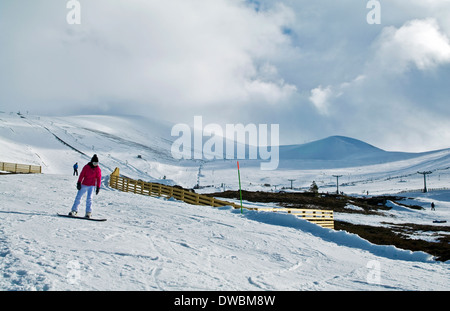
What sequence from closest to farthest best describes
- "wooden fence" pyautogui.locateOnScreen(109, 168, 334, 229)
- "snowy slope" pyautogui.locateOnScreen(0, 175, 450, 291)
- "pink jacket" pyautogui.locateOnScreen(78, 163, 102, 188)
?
"snowy slope" pyautogui.locateOnScreen(0, 175, 450, 291) < "pink jacket" pyautogui.locateOnScreen(78, 163, 102, 188) < "wooden fence" pyautogui.locateOnScreen(109, 168, 334, 229)

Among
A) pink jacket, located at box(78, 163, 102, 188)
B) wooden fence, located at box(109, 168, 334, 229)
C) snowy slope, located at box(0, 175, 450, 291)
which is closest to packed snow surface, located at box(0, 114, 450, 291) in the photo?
snowy slope, located at box(0, 175, 450, 291)

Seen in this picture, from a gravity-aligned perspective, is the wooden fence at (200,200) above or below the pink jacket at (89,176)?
below

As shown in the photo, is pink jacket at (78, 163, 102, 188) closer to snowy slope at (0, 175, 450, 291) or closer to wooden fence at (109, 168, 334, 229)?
snowy slope at (0, 175, 450, 291)

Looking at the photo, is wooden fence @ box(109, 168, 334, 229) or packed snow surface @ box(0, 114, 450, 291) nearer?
packed snow surface @ box(0, 114, 450, 291)

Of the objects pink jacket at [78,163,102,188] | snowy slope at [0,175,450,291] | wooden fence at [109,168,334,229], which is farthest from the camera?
wooden fence at [109,168,334,229]

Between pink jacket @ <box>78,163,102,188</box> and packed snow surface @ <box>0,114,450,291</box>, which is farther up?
pink jacket @ <box>78,163,102,188</box>

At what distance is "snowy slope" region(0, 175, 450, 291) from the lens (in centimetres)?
541

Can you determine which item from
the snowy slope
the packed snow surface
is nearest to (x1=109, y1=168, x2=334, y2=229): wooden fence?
the packed snow surface

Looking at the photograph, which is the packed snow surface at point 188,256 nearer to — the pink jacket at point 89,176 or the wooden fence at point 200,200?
the pink jacket at point 89,176

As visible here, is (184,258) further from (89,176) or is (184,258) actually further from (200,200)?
(200,200)

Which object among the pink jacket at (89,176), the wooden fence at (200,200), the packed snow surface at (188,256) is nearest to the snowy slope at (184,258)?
the packed snow surface at (188,256)

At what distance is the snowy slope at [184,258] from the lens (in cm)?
541
